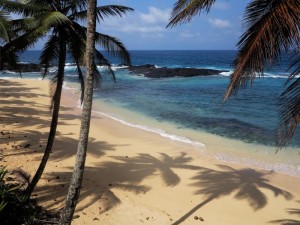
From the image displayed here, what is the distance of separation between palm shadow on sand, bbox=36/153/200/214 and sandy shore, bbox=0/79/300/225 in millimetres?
28

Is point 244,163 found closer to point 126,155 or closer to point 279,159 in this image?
point 279,159

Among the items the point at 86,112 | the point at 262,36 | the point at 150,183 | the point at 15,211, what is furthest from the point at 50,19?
the point at 150,183

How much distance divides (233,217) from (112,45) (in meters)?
5.82

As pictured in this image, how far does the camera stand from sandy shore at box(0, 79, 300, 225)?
30.7ft

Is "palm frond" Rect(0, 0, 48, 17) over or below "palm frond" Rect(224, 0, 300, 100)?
over

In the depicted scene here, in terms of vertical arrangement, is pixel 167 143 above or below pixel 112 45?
below

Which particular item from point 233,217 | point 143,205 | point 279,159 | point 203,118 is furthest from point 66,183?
point 203,118

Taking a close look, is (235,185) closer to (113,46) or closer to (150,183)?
(150,183)

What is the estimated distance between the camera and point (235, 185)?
38.8 feet

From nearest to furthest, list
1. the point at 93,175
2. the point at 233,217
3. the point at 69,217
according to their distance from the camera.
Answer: the point at 69,217, the point at 233,217, the point at 93,175

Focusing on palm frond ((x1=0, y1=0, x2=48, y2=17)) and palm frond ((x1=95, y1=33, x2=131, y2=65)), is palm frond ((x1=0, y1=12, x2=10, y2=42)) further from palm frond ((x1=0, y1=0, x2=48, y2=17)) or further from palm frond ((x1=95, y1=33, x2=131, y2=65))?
palm frond ((x1=95, y1=33, x2=131, y2=65))

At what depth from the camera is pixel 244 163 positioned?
1416 centimetres

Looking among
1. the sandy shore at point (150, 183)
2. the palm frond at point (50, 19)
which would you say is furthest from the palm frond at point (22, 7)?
the sandy shore at point (150, 183)

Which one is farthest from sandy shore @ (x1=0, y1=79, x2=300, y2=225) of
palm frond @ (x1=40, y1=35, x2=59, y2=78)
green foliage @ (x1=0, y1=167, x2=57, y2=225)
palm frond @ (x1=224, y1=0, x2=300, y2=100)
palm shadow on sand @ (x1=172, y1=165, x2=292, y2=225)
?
palm frond @ (x1=224, y1=0, x2=300, y2=100)
